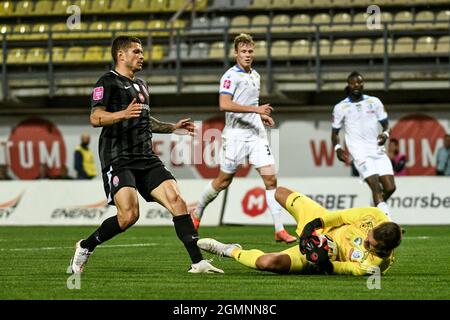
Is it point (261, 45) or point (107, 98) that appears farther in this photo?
point (261, 45)

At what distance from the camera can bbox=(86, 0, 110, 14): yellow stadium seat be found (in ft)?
96.2

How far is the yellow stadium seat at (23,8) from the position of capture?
98.7 feet

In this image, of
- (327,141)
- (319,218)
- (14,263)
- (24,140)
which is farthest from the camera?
(24,140)

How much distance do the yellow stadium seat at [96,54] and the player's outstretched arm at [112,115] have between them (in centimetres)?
1853

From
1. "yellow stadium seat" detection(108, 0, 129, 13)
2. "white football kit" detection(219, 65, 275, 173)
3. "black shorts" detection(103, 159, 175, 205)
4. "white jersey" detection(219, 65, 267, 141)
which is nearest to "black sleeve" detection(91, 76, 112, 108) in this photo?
"black shorts" detection(103, 159, 175, 205)

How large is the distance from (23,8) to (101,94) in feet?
71.1

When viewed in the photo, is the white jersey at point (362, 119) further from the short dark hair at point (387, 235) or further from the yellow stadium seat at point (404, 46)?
the yellow stadium seat at point (404, 46)

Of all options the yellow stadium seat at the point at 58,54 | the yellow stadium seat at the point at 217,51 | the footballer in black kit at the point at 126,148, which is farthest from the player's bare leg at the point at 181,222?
the yellow stadium seat at the point at 58,54

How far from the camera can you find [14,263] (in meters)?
11.3

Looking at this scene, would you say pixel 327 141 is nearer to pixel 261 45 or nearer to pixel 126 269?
pixel 261 45

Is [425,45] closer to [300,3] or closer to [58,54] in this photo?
[300,3]

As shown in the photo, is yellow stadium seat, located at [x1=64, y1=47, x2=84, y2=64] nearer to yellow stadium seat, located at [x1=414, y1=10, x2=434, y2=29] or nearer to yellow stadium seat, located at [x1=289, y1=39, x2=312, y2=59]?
yellow stadium seat, located at [x1=289, y1=39, x2=312, y2=59]

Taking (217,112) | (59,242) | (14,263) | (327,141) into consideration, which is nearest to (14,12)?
(217,112)

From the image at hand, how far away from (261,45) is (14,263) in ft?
55.0
